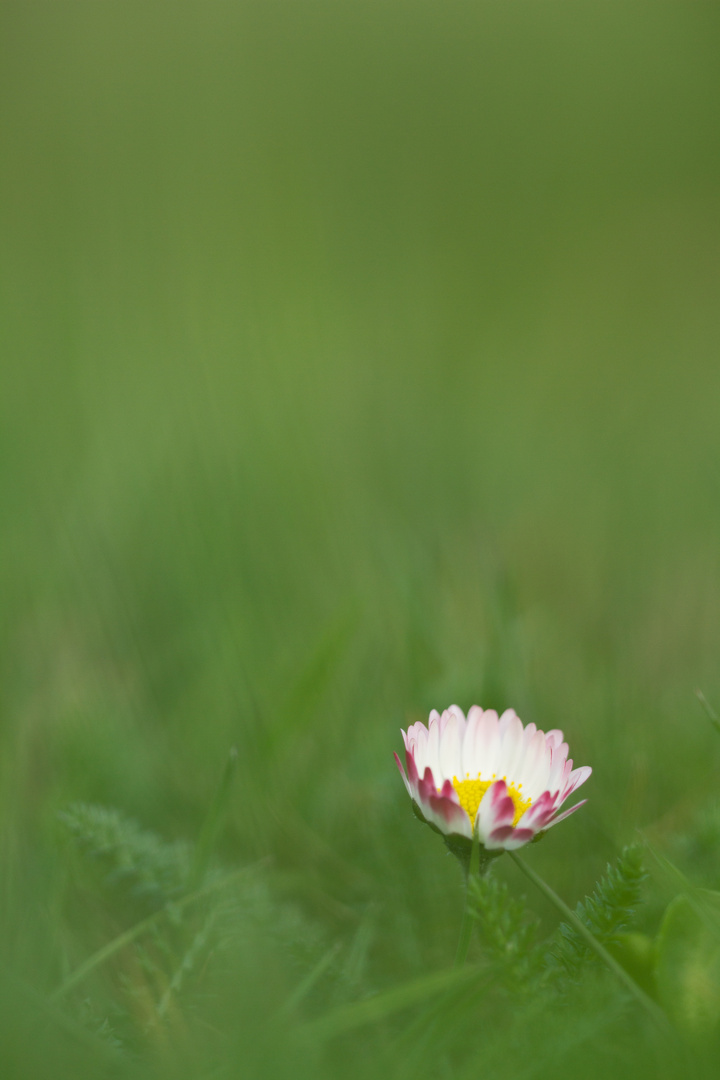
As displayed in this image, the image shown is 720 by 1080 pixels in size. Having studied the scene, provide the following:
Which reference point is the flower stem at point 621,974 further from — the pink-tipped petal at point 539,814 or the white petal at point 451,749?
the white petal at point 451,749

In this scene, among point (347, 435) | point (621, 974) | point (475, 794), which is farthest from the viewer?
point (347, 435)

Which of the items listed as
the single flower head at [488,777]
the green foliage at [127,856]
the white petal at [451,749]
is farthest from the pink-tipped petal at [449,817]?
the green foliage at [127,856]

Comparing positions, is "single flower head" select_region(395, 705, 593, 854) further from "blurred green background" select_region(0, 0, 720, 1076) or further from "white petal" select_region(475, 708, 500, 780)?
"blurred green background" select_region(0, 0, 720, 1076)

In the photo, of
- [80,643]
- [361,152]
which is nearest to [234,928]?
[80,643]

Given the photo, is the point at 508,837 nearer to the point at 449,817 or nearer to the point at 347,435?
the point at 449,817

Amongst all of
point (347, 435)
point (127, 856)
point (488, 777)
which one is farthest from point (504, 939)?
point (347, 435)

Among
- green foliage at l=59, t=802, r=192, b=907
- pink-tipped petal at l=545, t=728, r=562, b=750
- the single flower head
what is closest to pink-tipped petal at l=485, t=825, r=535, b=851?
the single flower head

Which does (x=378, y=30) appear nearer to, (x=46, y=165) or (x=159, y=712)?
(x=46, y=165)
